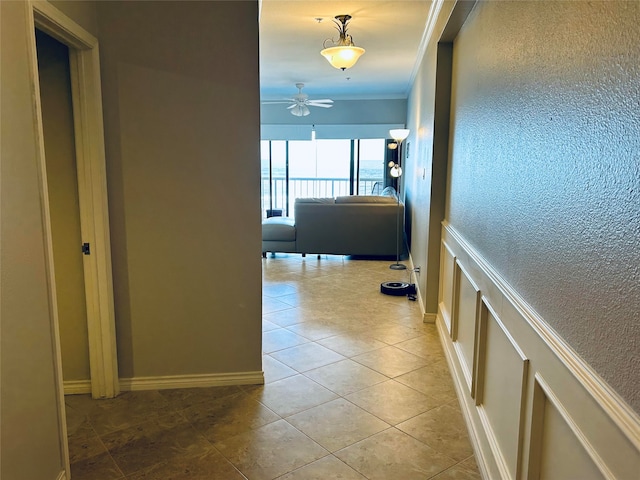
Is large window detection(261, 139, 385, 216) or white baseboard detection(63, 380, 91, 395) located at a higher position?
large window detection(261, 139, 385, 216)

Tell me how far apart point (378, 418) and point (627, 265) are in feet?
6.16

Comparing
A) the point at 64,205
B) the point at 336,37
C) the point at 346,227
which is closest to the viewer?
the point at 64,205

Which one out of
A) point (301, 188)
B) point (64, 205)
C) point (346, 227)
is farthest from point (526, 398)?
point (301, 188)

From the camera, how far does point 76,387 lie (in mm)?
2850

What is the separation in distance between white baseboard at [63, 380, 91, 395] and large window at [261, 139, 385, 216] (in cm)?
702

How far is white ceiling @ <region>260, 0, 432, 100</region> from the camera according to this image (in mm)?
4027

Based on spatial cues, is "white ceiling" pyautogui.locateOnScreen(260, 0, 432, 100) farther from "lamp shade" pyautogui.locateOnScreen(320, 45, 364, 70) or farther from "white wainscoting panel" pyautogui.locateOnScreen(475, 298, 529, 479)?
"white wainscoting panel" pyautogui.locateOnScreen(475, 298, 529, 479)

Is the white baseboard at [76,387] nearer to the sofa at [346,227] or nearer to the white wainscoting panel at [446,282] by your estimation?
the white wainscoting panel at [446,282]


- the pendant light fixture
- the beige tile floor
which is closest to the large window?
the pendant light fixture

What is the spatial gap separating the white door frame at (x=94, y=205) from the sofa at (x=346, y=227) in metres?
4.10

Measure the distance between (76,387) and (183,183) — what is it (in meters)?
1.36

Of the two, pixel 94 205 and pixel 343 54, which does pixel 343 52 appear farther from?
pixel 94 205

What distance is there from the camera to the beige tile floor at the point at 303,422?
2189 millimetres

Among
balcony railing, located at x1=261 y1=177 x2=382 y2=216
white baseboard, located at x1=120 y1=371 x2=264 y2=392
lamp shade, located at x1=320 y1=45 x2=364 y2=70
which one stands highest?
lamp shade, located at x1=320 y1=45 x2=364 y2=70
